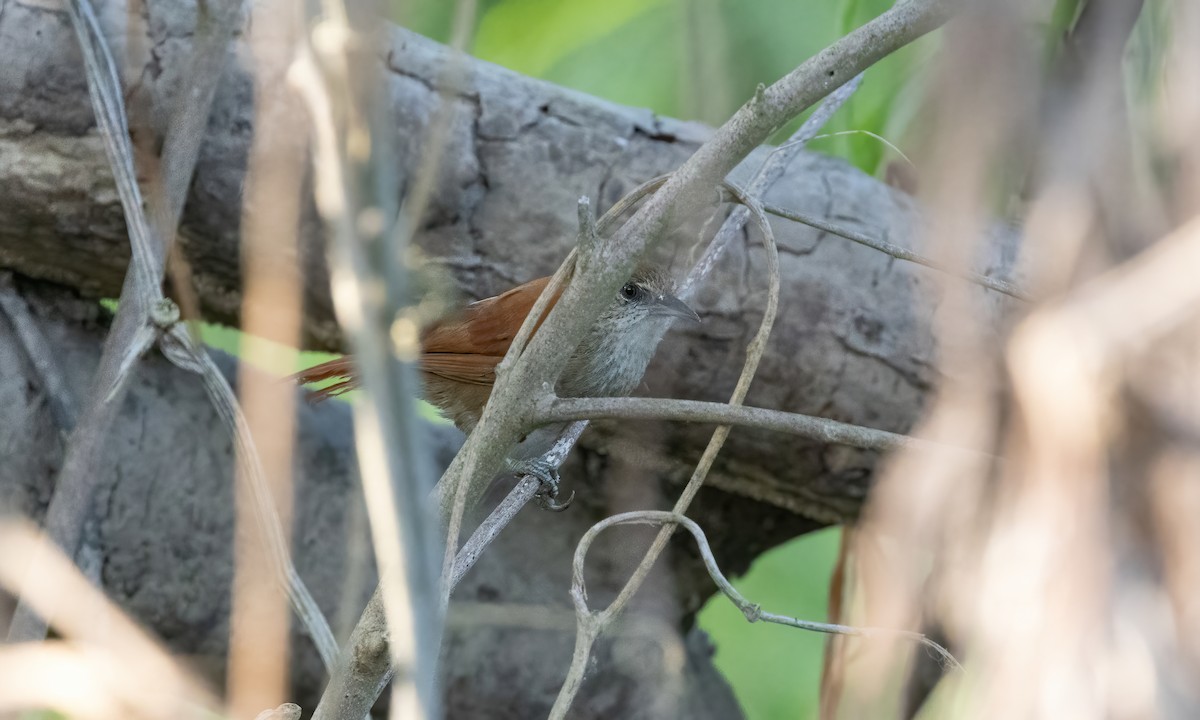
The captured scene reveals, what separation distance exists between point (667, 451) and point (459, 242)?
2.44ft

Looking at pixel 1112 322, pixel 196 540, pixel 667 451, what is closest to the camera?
pixel 1112 322

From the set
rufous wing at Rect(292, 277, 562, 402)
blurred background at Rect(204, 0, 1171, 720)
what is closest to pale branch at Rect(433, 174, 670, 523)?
rufous wing at Rect(292, 277, 562, 402)

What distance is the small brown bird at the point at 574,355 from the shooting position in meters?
2.40

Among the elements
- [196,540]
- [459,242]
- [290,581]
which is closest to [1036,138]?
[459,242]

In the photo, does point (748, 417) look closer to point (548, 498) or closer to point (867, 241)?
point (867, 241)

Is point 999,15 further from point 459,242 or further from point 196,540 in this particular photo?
point 196,540

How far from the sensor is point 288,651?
2.40m

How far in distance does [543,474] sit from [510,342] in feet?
1.54

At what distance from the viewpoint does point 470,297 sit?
2518 millimetres

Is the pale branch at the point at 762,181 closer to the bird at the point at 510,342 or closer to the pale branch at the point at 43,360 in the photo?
the bird at the point at 510,342

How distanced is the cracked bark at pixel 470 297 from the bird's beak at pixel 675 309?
9 cm

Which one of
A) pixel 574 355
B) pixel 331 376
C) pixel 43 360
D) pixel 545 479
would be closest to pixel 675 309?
pixel 574 355

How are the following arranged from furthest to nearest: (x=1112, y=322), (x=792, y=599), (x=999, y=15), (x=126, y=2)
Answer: (x=792, y=599) < (x=126, y=2) < (x=1112, y=322) < (x=999, y=15)

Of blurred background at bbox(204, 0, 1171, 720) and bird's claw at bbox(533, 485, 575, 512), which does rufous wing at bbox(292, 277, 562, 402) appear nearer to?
bird's claw at bbox(533, 485, 575, 512)
